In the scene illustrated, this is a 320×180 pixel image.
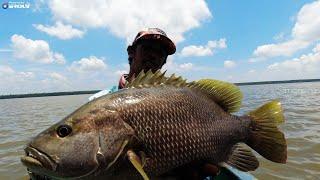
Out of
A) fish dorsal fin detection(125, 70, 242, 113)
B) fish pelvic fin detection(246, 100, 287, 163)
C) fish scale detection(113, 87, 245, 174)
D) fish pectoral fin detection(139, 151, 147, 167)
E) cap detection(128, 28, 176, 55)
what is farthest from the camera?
cap detection(128, 28, 176, 55)

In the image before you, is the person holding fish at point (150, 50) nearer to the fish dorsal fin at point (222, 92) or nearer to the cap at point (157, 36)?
the cap at point (157, 36)

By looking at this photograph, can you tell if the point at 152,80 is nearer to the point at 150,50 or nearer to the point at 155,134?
the point at 155,134

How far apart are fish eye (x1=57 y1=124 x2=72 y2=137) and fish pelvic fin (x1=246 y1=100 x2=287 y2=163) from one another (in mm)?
1858

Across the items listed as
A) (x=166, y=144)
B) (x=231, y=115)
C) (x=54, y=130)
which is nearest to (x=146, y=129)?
(x=166, y=144)

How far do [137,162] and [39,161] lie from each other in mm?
746

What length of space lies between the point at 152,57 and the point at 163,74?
2.05m

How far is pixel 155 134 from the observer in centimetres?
313

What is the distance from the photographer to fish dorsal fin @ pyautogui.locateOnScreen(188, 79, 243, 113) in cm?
387

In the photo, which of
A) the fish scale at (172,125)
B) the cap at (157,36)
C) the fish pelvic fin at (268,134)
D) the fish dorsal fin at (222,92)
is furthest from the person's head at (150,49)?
the fish pelvic fin at (268,134)

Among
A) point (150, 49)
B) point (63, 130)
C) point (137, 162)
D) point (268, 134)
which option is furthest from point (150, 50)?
point (137, 162)

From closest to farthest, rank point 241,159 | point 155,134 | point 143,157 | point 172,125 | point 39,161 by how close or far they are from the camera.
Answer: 1. point 39,161
2. point 143,157
3. point 155,134
4. point 172,125
5. point 241,159

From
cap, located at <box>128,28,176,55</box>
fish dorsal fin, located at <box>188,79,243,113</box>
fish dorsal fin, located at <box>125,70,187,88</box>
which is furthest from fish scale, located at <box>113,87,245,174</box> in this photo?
cap, located at <box>128,28,176,55</box>

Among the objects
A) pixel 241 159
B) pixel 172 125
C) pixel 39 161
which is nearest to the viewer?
pixel 39 161

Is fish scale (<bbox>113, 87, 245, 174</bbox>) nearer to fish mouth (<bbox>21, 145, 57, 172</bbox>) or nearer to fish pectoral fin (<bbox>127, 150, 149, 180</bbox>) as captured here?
fish pectoral fin (<bbox>127, 150, 149, 180</bbox>)
